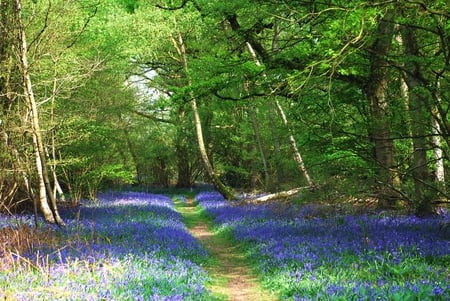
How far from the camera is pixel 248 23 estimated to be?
1362cm

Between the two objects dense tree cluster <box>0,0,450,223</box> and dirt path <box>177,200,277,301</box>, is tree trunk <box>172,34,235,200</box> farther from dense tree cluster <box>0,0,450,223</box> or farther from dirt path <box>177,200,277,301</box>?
dirt path <box>177,200,277,301</box>

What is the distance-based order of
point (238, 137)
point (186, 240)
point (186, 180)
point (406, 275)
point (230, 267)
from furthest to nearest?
1. point (186, 180)
2. point (238, 137)
3. point (186, 240)
4. point (230, 267)
5. point (406, 275)

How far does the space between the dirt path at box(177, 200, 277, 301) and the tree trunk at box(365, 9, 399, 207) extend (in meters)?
3.67

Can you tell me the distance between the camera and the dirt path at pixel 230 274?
8383 millimetres

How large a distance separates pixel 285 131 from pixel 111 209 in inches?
348

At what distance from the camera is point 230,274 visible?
10.3 metres

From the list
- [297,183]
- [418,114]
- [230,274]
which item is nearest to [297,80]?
[418,114]

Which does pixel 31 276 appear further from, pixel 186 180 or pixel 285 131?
pixel 186 180

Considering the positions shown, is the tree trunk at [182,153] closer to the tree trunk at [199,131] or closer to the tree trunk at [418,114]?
the tree trunk at [199,131]

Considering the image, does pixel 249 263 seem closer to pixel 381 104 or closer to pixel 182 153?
pixel 381 104

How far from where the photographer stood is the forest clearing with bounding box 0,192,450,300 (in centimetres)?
641

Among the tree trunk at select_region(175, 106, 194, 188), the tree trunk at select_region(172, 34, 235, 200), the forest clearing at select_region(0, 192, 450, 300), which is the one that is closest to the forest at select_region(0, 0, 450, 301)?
the forest clearing at select_region(0, 192, 450, 300)

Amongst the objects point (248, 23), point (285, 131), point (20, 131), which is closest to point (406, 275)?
point (285, 131)

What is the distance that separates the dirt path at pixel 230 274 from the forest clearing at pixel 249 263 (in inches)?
1.2
